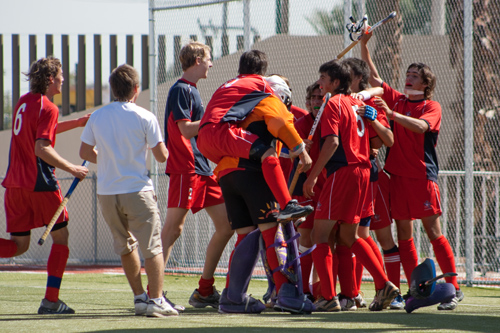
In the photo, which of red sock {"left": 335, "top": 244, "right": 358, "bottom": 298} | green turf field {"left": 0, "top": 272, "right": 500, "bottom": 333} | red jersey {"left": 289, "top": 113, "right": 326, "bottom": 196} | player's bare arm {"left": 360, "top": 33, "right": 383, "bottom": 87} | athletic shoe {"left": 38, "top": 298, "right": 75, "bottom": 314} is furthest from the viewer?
player's bare arm {"left": 360, "top": 33, "right": 383, "bottom": 87}

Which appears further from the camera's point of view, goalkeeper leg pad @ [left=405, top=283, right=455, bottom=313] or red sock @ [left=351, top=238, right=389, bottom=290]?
red sock @ [left=351, top=238, right=389, bottom=290]

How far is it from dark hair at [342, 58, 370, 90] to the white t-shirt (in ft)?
5.76

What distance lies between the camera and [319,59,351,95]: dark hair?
17.8 ft

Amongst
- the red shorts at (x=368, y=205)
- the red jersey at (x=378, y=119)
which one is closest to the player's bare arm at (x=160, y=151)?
the red shorts at (x=368, y=205)

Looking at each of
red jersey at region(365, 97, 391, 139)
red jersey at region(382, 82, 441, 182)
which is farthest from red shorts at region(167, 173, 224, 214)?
red jersey at region(382, 82, 441, 182)

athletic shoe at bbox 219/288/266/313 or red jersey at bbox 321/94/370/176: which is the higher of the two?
red jersey at bbox 321/94/370/176

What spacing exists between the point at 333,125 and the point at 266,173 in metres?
0.87

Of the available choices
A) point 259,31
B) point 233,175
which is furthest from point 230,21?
point 233,175

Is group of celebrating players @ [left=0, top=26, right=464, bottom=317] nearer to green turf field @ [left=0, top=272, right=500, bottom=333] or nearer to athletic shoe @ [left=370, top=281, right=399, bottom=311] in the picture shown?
athletic shoe @ [left=370, top=281, right=399, bottom=311]

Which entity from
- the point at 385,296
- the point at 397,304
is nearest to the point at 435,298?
the point at 385,296

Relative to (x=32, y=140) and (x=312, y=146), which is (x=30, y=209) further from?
(x=312, y=146)

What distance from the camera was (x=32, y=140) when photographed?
537 cm

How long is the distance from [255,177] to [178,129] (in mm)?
1468

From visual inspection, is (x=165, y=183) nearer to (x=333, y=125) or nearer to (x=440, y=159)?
(x=440, y=159)
